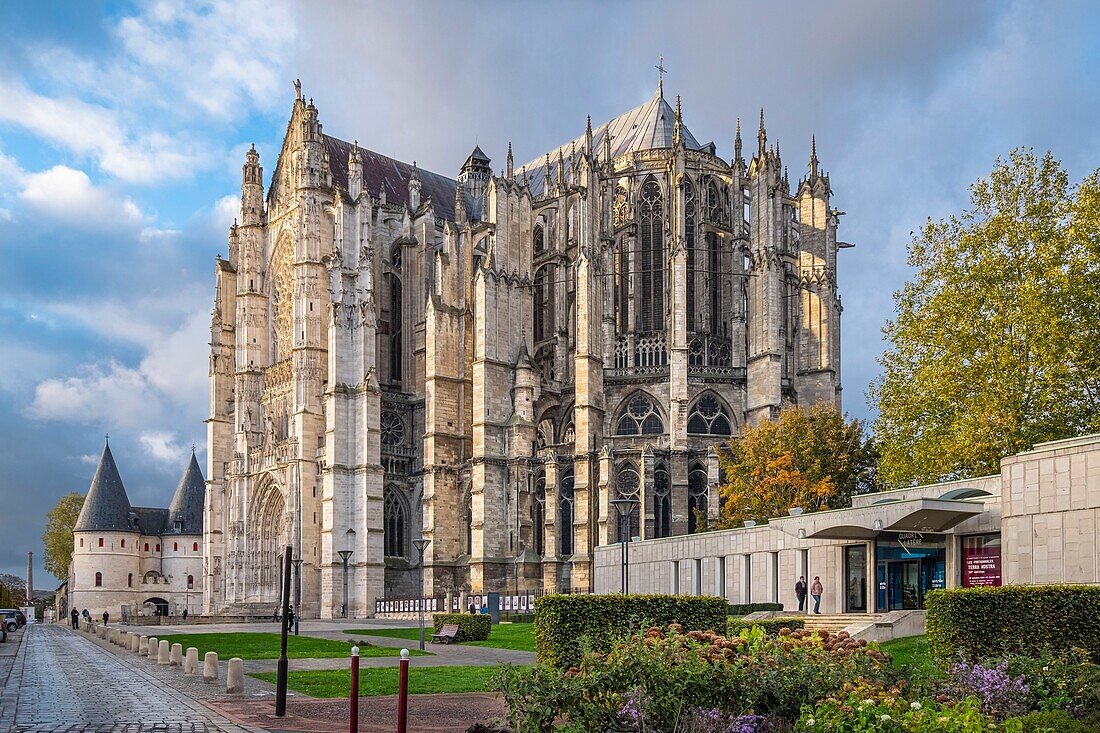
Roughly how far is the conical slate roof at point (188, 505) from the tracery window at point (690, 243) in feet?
189

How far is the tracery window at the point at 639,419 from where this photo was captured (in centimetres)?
5662

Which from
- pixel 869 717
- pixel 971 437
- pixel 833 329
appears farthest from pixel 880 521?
pixel 833 329

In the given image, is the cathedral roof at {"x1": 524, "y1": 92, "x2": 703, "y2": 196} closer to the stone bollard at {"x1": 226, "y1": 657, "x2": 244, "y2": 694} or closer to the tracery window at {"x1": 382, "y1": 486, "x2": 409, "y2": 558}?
the tracery window at {"x1": 382, "y1": 486, "x2": 409, "y2": 558}

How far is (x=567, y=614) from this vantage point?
18141 mm

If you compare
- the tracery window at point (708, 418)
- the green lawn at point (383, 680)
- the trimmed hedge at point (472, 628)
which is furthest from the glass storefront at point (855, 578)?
the tracery window at point (708, 418)

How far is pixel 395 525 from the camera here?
62812 millimetres

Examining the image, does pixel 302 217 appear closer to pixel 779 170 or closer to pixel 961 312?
pixel 779 170

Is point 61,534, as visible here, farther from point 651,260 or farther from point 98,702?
point 98,702

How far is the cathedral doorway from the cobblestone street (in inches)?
1456

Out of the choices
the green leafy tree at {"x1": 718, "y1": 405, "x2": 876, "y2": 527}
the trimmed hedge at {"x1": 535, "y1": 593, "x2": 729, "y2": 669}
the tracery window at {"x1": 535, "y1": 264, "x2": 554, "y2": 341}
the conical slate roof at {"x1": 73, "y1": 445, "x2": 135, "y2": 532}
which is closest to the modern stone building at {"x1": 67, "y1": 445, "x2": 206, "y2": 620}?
the conical slate roof at {"x1": 73, "y1": 445, "x2": 135, "y2": 532}

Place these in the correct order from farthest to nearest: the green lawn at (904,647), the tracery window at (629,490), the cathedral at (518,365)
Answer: the cathedral at (518,365)
the tracery window at (629,490)
the green lawn at (904,647)

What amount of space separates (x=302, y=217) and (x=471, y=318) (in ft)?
36.7

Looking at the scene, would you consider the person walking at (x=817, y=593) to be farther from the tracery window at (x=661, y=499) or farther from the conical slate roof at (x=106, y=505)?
the conical slate roof at (x=106, y=505)

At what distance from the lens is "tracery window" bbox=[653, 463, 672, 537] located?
2135 inches
